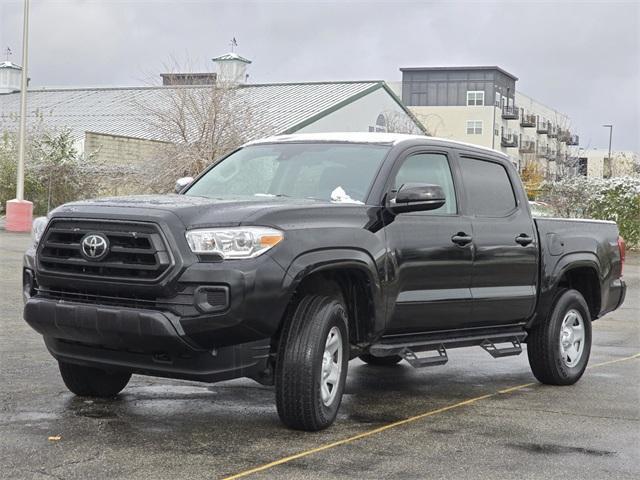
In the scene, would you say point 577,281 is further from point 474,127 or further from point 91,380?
point 474,127

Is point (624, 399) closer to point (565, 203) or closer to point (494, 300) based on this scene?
point (494, 300)

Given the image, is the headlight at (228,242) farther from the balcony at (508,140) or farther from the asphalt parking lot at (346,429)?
the balcony at (508,140)

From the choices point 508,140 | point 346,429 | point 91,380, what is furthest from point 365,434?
point 508,140

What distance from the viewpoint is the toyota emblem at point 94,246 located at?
602 cm

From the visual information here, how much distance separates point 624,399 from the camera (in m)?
8.15

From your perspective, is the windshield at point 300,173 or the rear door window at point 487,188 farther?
the rear door window at point 487,188

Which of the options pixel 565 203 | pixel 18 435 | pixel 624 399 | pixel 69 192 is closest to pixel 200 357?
pixel 18 435

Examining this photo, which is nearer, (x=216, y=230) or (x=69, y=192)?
(x=216, y=230)

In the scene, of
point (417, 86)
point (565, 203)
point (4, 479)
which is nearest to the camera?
point (4, 479)

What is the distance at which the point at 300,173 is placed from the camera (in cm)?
751

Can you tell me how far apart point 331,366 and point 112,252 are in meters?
1.53

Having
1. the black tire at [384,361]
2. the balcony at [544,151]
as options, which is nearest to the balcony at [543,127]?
the balcony at [544,151]

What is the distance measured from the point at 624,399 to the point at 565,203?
25.4 m

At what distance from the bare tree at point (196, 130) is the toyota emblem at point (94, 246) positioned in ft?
86.0
